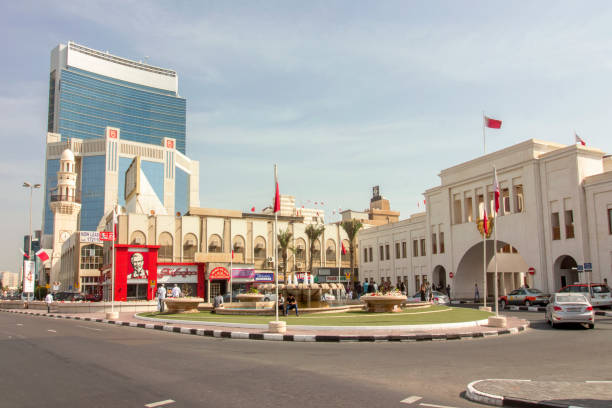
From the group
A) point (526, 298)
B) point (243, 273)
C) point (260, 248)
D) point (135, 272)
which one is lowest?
point (526, 298)

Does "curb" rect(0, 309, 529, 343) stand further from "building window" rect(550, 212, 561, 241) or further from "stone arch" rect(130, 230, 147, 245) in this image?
"stone arch" rect(130, 230, 147, 245)

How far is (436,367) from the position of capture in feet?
32.6

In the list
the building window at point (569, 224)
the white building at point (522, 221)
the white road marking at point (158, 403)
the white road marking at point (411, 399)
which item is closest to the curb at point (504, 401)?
the white road marking at point (411, 399)

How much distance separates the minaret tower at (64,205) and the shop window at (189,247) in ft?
153

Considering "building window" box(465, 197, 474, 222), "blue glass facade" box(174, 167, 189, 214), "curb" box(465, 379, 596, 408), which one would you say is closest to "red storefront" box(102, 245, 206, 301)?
"building window" box(465, 197, 474, 222)

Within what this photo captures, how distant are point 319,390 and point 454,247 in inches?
1787

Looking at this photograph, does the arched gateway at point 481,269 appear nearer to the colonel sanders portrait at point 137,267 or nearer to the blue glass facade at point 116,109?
the colonel sanders portrait at point 137,267

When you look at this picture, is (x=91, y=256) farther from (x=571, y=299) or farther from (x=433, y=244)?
(x=571, y=299)

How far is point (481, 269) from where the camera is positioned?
51.2m

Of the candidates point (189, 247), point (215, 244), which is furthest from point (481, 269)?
point (189, 247)

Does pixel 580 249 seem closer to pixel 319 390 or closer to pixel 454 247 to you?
pixel 454 247

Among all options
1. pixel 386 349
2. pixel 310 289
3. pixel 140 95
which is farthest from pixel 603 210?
pixel 140 95

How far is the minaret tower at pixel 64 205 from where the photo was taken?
10225 centimetres

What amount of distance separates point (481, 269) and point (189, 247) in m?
38.5
